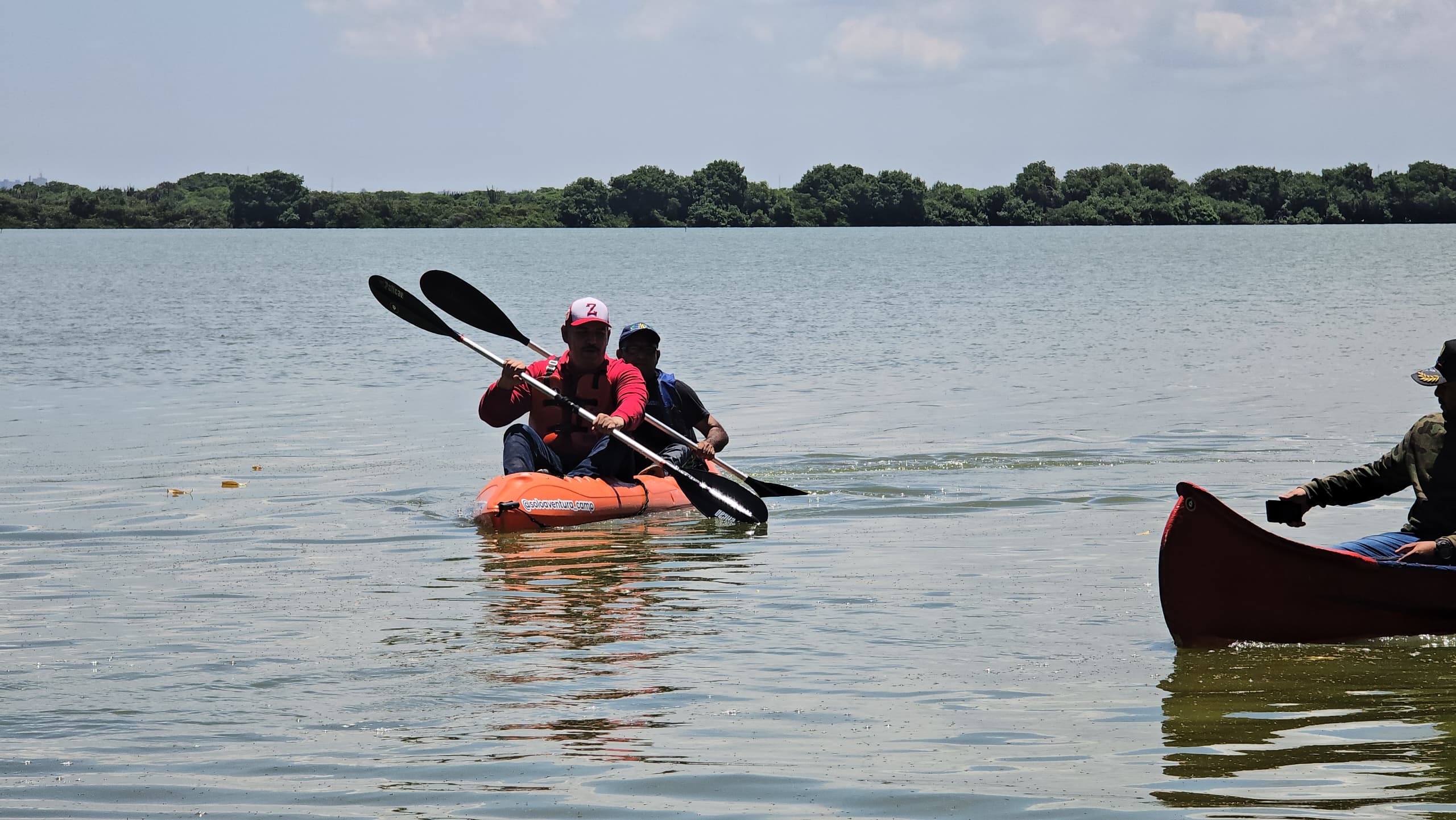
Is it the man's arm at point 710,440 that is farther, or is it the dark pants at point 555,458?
the man's arm at point 710,440

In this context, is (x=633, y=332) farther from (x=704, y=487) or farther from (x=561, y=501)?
(x=561, y=501)

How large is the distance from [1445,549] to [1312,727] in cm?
144

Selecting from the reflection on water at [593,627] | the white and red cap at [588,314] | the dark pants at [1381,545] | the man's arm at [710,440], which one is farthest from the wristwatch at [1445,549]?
the white and red cap at [588,314]

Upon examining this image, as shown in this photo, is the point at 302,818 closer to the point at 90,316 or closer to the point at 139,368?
the point at 139,368

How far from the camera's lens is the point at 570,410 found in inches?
461

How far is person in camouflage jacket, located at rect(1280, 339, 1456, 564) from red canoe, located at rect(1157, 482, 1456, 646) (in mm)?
134

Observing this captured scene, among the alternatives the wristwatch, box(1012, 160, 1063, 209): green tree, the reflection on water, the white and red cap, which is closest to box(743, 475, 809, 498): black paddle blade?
the reflection on water

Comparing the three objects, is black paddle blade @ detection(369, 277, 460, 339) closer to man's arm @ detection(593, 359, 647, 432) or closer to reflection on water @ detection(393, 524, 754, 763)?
man's arm @ detection(593, 359, 647, 432)

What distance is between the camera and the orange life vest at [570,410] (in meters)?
11.9

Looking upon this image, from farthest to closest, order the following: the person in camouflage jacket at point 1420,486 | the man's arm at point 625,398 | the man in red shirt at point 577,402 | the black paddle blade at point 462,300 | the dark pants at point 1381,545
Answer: the black paddle blade at point 462,300, the man in red shirt at point 577,402, the man's arm at point 625,398, the dark pants at point 1381,545, the person in camouflage jacket at point 1420,486

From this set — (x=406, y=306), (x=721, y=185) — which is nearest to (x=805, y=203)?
(x=721, y=185)

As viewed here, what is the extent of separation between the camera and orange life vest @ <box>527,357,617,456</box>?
1188 centimetres

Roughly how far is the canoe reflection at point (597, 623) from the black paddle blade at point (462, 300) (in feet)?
7.88

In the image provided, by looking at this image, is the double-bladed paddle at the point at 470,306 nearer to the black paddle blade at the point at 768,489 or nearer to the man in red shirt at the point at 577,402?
the black paddle blade at the point at 768,489
